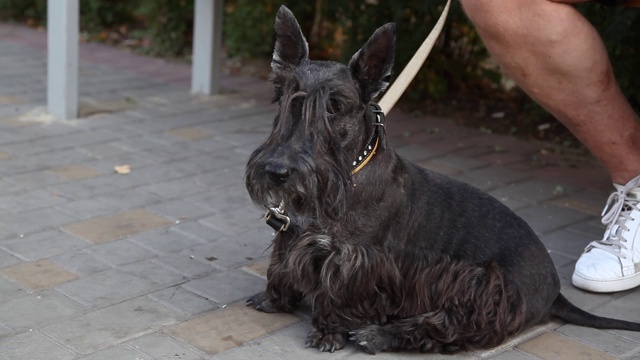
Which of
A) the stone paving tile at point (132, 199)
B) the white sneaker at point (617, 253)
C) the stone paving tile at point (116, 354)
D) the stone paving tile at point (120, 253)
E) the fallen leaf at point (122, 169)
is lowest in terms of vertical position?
the stone paving tile at point (120, 253)

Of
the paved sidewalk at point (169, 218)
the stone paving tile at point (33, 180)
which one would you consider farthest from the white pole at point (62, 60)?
the stone paving tile at point (33, 180)

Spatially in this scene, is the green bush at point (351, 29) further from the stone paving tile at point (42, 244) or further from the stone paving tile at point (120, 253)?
the stone paving tile at point (42, 244)

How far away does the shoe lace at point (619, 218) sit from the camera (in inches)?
149

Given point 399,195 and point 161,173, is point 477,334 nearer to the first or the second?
point 399,195

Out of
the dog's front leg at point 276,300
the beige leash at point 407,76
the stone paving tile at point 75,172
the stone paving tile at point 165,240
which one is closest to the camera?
the dog's front leg at point 276,300

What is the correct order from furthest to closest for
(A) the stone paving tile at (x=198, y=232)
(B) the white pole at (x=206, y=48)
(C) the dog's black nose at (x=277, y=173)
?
(B) the white pole at (x=206, y=48)
(A) the stone paving tile at (x=198, y=232)
(C) the dog's black nose at (x=277, y=173)

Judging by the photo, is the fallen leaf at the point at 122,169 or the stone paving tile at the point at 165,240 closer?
the stone paving tile at the point at 165,240

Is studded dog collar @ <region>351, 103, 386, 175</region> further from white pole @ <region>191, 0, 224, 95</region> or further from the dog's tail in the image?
white pole @ <region>191, 0, 224, 95</region>

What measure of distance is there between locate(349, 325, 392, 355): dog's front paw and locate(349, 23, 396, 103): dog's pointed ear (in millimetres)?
760

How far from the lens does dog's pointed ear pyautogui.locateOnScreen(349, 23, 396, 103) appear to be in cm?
281

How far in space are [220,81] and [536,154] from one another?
2655 millimetres

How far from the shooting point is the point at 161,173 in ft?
16.1

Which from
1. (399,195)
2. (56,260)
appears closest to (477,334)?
(399,195)

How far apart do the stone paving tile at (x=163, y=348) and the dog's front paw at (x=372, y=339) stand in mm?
366
